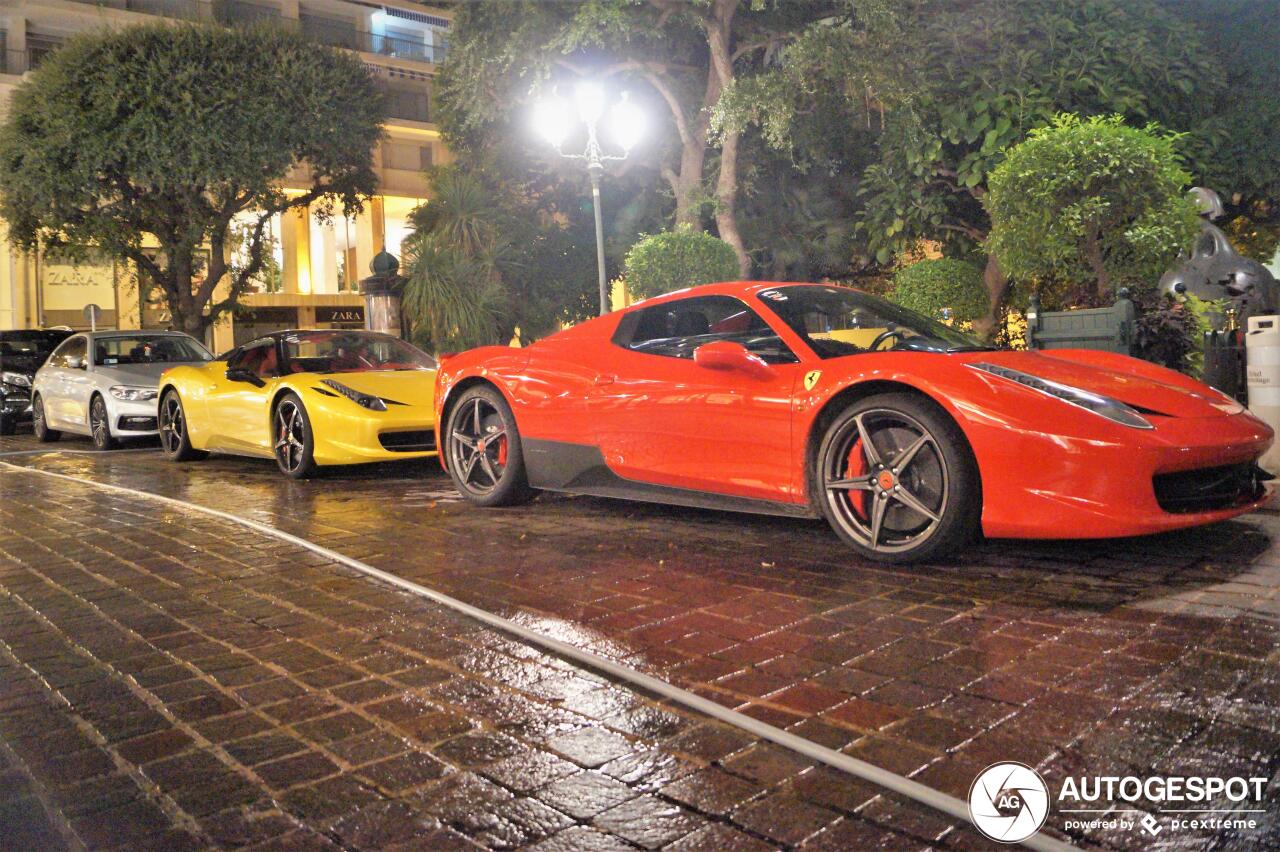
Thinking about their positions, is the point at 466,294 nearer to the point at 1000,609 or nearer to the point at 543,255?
the point at 543,255

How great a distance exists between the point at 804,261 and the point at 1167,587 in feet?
59.2

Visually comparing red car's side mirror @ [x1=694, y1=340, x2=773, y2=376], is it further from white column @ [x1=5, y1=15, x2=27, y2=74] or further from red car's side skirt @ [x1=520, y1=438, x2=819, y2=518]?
white column @ [x1=5, y1=15, x2=27, y2=74]

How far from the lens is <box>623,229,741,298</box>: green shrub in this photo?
50.5ft

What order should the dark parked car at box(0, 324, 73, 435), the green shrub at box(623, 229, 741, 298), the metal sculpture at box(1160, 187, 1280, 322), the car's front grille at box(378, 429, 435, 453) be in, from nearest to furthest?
the car's front grille at box(378, 429, 435, 453) < the metal sculpture at box(1160, 187, 1280, 322) < the green shrub at box(623, 229, 741, 298) < the dark parked car at box(0, 324, 73, 435)

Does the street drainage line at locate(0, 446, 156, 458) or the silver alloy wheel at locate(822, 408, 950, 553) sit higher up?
the silver alloy wheel at locate(822, 408, 950, 553)

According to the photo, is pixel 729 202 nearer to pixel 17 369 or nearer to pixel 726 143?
pixel 726 143

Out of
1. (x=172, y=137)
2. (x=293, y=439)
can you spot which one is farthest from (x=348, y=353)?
(x=172, y=137)

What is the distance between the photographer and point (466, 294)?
19.5 m

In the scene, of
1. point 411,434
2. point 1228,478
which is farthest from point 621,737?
point 411,434

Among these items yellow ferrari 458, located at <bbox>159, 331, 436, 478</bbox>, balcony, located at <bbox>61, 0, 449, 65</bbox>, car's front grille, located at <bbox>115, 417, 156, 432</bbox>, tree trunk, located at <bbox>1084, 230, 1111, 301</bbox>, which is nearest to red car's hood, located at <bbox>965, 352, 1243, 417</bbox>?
yellow ferrari 458, located at <bbox>159, 331, 436, 478</bbox>

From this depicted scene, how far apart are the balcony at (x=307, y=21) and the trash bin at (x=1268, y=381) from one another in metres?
30.9

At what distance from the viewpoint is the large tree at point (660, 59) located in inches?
699

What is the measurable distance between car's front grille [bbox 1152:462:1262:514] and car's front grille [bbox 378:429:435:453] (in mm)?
5646

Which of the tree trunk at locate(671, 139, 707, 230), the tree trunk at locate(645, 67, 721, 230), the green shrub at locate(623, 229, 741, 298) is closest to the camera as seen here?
the green shrub at locate(623, 229, 741, 298)
